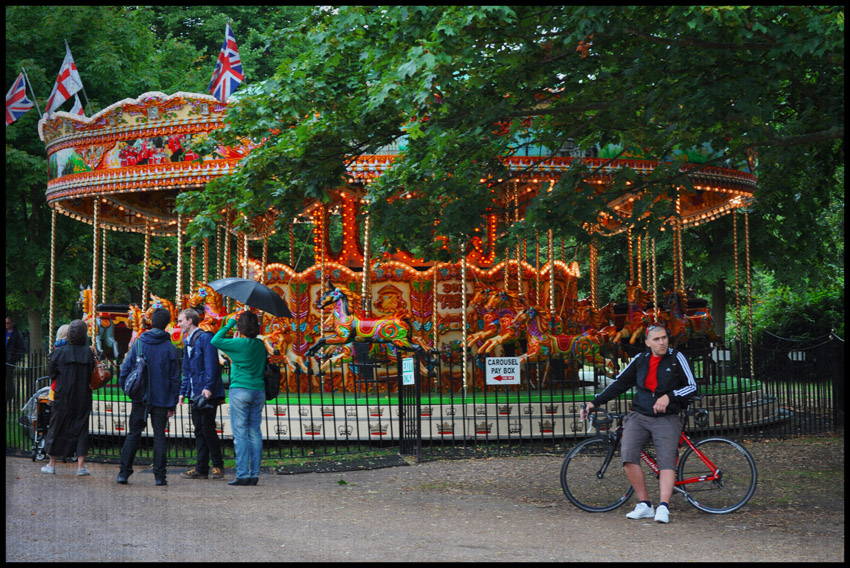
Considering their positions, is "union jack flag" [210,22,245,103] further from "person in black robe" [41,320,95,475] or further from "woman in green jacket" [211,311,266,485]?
"woman in green jacket" [211,311,266,485]

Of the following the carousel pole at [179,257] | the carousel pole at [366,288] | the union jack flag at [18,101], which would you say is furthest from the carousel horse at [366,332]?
the union jack flag at [18,101]

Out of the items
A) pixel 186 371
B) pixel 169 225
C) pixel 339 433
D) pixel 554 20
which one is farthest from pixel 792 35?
pixel 169 225

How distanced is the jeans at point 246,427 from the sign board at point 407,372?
2.58 metres

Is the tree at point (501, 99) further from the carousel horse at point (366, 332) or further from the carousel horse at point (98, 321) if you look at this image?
the carousel horse at point (98, 321)

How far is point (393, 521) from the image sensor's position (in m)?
8.66

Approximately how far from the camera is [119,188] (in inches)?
677

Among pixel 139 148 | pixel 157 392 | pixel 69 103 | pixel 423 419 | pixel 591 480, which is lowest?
pixel 591 480

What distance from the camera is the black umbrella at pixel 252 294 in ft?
39.3

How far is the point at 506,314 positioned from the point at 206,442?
7.04 meters

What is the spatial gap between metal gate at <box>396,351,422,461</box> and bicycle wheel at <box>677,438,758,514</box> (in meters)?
4.41

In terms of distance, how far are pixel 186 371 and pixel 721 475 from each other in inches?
239

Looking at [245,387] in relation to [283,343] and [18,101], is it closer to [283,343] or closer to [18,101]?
[283,343]

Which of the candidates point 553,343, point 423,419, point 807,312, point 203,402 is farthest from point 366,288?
point 807,312

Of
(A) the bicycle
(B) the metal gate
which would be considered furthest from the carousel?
(A) the bicycle
